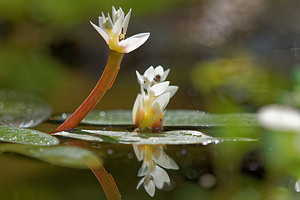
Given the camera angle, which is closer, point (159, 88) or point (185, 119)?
point (159, 88)

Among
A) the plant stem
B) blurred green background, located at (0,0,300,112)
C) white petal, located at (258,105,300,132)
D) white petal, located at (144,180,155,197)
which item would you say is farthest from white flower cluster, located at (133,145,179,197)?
blurred green background, located at (0,0,300,112)

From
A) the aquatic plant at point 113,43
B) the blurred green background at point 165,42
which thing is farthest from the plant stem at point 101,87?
the blurred green background at point 165,42

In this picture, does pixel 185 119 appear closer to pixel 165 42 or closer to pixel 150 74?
pixel 150 74

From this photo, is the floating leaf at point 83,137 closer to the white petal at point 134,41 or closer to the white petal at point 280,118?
the white petal at point 134,41

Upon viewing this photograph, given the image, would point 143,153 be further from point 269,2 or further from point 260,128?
point 269,2

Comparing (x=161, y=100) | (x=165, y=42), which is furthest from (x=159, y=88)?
(x=165, y=42)

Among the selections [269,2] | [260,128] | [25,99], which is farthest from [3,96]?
[269,2]

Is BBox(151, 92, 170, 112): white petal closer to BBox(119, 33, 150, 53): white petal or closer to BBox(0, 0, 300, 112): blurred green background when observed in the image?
BBox(119, 33, 150, 53): white petal
